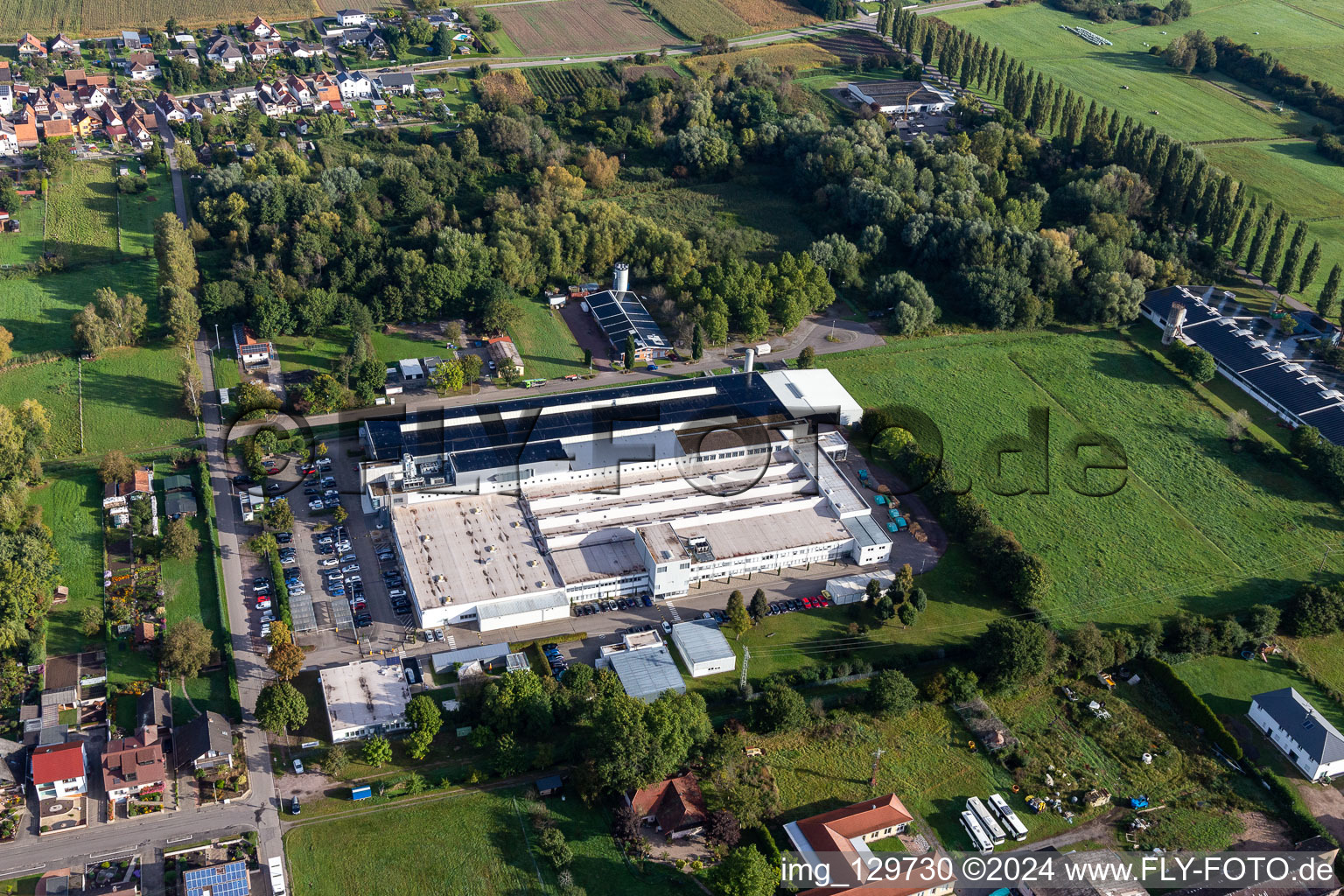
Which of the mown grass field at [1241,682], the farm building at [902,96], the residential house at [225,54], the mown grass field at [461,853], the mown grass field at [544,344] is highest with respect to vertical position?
the farm building at [902,96]

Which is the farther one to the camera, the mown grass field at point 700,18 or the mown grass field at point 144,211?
the mown grass field at point 700,18

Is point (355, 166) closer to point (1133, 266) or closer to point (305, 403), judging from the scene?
point (305, 403)

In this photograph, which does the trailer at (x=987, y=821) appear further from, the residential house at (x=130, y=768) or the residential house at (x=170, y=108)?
the residential house at (x=170, y=108)

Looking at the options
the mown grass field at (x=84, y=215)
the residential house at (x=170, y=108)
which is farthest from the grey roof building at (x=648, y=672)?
the residential house at (x=170, y=108)

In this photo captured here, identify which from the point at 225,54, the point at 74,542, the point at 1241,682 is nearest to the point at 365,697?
the point at 74,542

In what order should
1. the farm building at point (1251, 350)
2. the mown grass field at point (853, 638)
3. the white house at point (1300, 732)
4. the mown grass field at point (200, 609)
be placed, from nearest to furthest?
the white house at point (1300, 732) < the mown grass field at point (200, 609) < the mown grass field at point (853, 638) < the farm building at point (1251, 350)

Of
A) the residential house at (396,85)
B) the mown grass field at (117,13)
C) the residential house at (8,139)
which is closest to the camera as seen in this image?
the residential house at (8,139)

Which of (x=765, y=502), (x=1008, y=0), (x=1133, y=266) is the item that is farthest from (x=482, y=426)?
(x=1008, y=0)
